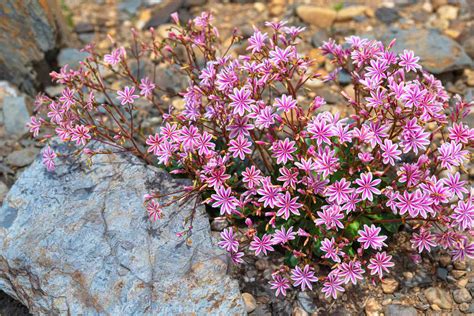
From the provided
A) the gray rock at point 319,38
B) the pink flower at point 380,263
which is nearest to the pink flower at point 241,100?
the pink flower at point 380,263

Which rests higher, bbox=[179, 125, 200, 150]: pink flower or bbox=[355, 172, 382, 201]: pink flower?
bbox=[179, 125, 200, 150]: pink flower

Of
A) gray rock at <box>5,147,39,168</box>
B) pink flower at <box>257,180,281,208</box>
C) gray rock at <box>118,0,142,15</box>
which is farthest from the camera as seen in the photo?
gray rock at <box>118,0,142,15</box>

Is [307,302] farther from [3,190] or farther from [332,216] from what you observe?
[3,190]

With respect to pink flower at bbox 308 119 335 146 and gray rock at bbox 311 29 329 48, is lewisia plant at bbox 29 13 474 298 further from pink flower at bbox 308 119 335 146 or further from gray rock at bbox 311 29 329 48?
gray rock at bbox 311 29 329 48

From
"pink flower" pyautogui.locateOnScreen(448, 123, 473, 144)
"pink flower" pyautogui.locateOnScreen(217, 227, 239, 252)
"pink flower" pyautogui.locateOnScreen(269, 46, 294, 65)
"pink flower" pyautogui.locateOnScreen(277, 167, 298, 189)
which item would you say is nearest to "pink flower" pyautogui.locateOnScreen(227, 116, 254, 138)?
"pink flower" pyautogui.locateOnScreen(277, 167, 298, 189)

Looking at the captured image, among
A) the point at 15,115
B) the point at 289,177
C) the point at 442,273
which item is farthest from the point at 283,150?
the point at 15,115
